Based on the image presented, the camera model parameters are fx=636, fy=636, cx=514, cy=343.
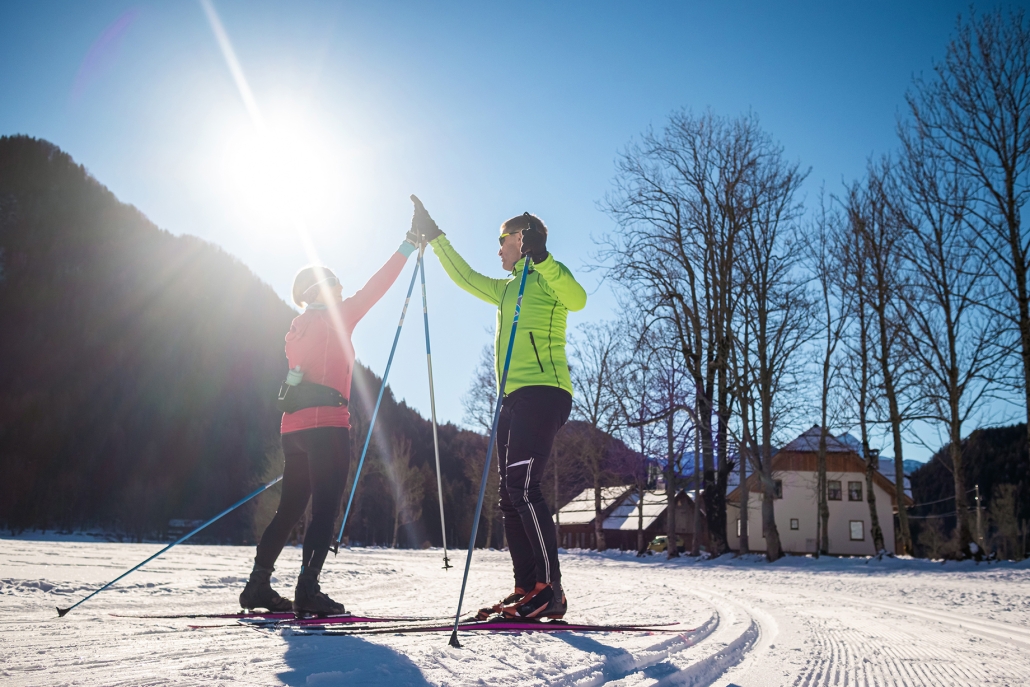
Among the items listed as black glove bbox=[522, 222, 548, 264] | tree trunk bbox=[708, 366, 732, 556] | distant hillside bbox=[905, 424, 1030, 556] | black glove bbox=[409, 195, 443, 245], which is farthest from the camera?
distant hillside bbox=[905, 424, 1030, 556]

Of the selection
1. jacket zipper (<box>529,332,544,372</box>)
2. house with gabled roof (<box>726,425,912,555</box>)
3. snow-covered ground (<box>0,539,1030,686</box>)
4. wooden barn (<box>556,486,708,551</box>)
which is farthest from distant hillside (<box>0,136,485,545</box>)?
jacket zipper (<box>529,332,544,372</box>)

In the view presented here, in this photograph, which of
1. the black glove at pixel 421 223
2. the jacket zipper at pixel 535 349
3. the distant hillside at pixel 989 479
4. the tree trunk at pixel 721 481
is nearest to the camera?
the jacket zipper at pixel 535 349

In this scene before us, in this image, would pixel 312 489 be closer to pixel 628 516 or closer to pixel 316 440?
pixel 316 440

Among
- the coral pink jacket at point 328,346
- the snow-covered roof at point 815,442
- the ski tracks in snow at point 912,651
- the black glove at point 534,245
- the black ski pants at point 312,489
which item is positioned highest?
the snow-covered roof at point 815,442

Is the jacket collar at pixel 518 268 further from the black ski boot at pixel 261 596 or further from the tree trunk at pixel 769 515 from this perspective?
the tree trunk at pixel 769 515

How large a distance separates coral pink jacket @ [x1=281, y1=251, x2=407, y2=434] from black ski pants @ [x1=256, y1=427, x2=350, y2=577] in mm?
67

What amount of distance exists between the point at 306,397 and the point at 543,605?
1587 mm

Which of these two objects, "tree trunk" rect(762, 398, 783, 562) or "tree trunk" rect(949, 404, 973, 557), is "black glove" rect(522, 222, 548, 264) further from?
"tree trunk" rect(762, 398, 783, 562)

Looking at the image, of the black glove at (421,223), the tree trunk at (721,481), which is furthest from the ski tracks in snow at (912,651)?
the tree trunk at (721,481)

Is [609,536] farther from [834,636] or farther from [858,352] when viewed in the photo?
[834,636]

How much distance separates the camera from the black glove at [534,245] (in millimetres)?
3252

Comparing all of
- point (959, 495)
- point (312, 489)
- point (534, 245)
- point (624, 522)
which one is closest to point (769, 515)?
point (959, 495)

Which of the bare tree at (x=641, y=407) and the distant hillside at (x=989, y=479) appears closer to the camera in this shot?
the bare tree at (x=641, y=407)

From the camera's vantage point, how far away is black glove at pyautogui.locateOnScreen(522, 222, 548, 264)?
3.25m
